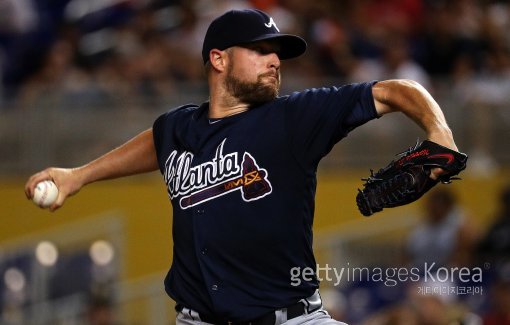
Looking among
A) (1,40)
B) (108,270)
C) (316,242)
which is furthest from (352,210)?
(1,40)

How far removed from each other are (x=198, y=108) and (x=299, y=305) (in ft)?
3.69

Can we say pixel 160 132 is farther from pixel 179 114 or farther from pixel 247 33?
pixel 247 33

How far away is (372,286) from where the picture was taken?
8.23m

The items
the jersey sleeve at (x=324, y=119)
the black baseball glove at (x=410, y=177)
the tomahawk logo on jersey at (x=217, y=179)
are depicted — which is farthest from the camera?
the tomahawk logo on jersey at (x=217, y=179)

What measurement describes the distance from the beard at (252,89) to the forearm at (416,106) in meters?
0.55

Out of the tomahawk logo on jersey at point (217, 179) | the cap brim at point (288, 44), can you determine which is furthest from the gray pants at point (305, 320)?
the cap brim at point (288, 44)

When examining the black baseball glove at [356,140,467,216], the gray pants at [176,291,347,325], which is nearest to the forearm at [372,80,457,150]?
the black baseball glove at [356,140,467,216]

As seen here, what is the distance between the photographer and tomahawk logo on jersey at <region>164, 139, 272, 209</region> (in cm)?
459

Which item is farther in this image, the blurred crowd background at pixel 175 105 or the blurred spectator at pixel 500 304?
the blurred crowd background at pixel 175 105

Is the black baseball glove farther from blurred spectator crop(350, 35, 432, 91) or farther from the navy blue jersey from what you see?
blurred spectator crop(350, 35, 432, 91)

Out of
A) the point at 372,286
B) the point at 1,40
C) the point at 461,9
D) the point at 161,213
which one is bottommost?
the point at 372,286

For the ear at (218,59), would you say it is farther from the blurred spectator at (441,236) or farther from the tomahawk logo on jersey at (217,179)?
the blurred spectator at (441,236)

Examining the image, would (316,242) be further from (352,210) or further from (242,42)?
(242,42)

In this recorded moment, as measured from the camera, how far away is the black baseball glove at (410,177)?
407 centimetres
